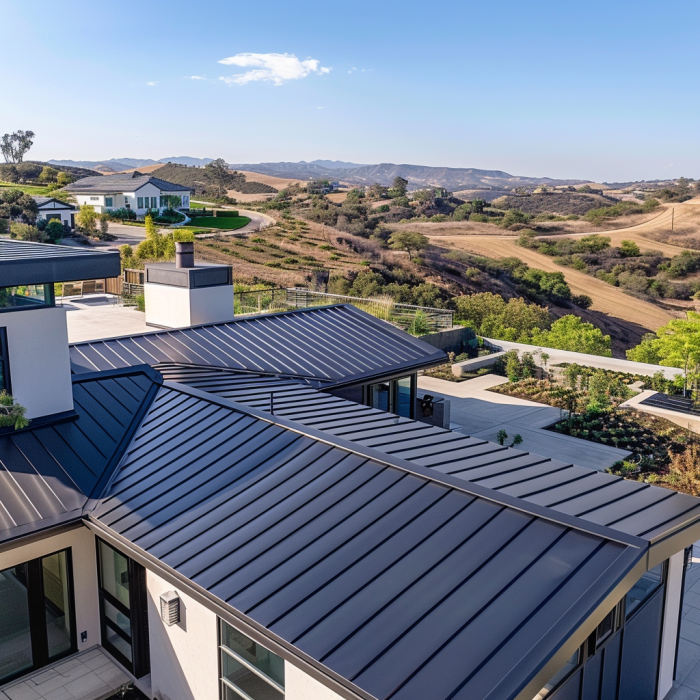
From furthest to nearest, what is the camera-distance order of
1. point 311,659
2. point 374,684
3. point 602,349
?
1. point 602,349
2. point 311,659
3. point 374,684

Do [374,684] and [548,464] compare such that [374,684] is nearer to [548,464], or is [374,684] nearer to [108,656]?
[548,464]

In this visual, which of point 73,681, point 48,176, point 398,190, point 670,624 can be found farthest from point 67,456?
point 398,190

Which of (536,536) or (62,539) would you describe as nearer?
(536,536)

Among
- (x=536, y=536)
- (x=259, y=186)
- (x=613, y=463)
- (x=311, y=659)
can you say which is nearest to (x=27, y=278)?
(x=311, y=659)

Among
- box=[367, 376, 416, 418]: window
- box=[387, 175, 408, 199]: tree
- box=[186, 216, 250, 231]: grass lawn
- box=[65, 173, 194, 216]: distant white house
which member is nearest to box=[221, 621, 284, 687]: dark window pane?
box=[367, 376, 416, 418]: window

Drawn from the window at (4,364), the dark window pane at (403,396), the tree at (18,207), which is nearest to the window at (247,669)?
the window at (4,364)

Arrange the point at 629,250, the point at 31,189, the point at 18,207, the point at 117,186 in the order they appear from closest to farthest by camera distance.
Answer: the point at 18,207 → the point at 117,186 → the point at 629,250 → the point at 31,189

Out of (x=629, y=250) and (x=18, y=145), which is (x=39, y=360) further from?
(x=18, y=145)

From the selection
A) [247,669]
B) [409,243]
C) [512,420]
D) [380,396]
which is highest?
[409,243]
